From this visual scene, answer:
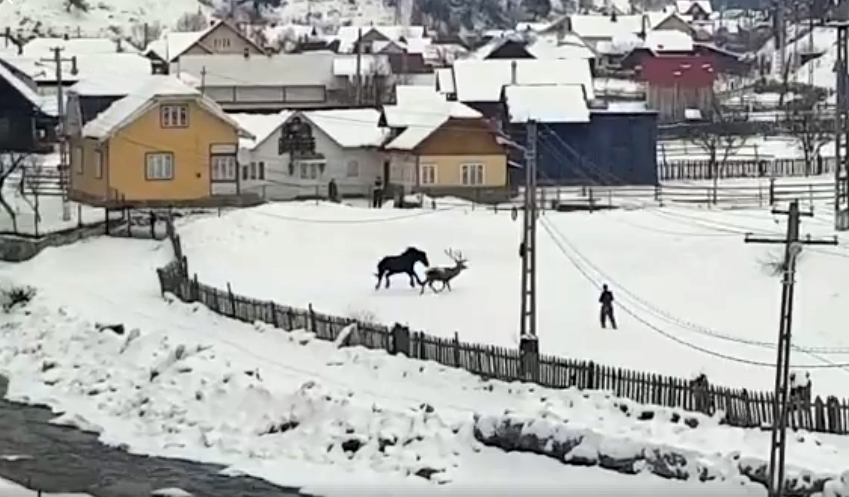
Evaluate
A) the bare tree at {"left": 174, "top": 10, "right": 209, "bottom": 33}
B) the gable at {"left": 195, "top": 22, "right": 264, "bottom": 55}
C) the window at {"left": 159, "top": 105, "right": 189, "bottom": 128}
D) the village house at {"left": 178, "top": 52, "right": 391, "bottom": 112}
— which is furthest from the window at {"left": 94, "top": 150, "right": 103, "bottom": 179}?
the bare tree at {"left": 174, "top": 10, "right": 209, "bottom": 33}

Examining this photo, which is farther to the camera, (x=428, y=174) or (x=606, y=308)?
(x=428, y=174)

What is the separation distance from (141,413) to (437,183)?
78.0 ft

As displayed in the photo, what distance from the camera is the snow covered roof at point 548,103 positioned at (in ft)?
160

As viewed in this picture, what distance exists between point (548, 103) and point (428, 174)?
231 inches

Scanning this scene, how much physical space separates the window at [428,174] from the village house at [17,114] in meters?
12.4

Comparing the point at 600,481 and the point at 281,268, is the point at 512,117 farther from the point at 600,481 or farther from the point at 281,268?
the point at 600,481

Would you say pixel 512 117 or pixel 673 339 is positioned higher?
pixel 512 117

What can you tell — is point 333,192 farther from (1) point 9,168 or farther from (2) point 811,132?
(2) point 811,132

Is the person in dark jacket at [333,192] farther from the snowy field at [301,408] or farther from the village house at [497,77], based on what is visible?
the snowy field at [301,408]

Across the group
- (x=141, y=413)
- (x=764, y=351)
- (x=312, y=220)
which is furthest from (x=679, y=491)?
(x=312, y=220)

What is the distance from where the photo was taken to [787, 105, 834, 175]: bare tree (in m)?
51.2

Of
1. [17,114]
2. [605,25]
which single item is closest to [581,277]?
[17,114]

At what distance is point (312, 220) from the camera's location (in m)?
36.4

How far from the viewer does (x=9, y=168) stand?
1619 inches
